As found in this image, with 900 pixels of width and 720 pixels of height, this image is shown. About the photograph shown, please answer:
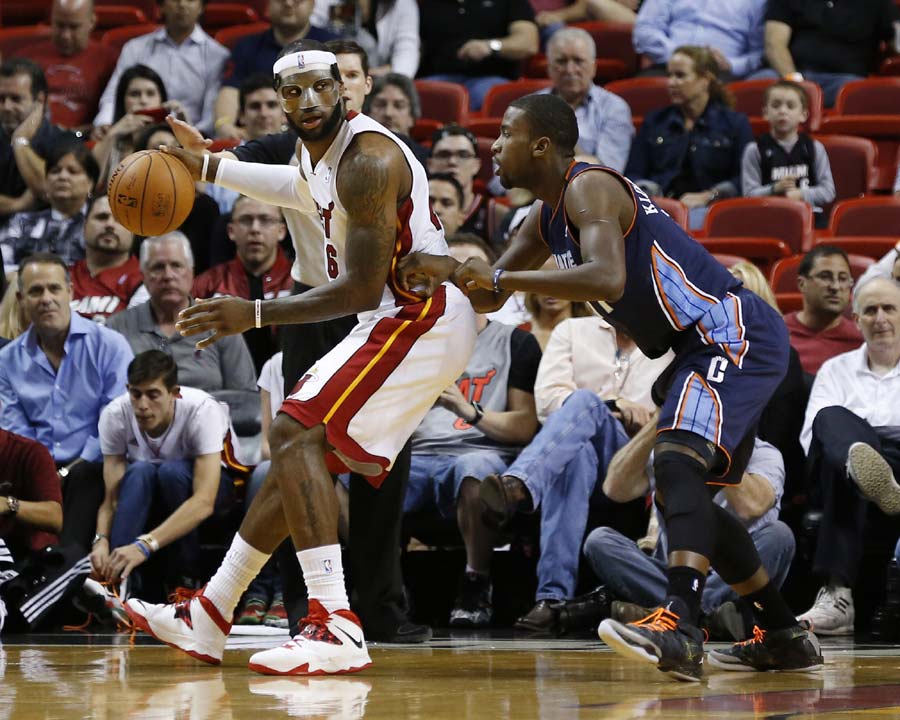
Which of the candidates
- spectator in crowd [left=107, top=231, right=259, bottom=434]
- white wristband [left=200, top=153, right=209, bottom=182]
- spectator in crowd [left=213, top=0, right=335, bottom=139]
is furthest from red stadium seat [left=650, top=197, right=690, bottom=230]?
white wristband [left=200, top=153, right=209, bottom=182]

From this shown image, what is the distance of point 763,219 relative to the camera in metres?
8.64

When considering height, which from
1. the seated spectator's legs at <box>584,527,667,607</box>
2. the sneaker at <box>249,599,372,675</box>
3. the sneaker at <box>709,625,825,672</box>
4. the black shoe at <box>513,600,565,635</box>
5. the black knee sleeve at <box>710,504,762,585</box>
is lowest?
the black shoe at <box>513,600,565,635</box>

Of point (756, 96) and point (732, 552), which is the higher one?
point (756, 96)

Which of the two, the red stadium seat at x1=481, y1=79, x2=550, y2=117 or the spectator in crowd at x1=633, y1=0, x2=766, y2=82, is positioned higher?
the spectator in crowd at x1=633, y1=0, x2=766, y2=82

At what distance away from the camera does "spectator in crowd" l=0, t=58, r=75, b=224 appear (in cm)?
910

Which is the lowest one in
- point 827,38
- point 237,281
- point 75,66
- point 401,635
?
point 401,635

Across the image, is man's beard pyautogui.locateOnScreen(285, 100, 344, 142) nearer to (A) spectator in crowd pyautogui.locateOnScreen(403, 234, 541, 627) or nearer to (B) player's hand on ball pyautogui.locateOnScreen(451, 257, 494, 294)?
(B) player's hand on ball pyautogui.locateOnScreen(451, 257, 494, 294)

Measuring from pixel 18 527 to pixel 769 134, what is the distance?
5130 millimetres

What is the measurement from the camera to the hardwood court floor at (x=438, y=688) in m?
3.22

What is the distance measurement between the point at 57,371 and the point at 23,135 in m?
2.63

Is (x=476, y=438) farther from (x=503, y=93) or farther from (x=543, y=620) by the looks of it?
(x=503, y=93)

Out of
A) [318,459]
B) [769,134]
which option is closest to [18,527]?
[318,459]

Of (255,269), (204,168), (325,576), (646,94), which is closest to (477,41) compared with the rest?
(646,94)

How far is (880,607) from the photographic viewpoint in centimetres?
579
